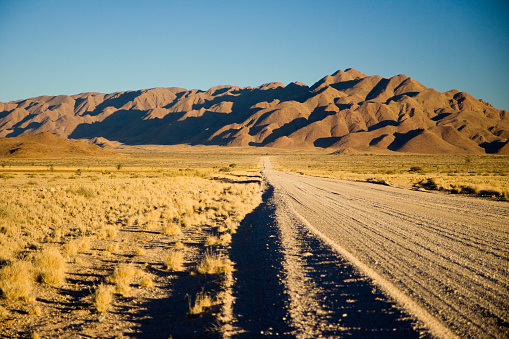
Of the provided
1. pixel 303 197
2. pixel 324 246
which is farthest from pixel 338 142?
pixel 324 246

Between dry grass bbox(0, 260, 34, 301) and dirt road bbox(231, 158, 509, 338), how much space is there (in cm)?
444

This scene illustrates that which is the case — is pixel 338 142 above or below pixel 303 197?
above

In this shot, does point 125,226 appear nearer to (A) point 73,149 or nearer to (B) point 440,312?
(B) point 440,312

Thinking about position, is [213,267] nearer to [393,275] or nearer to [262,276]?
[262,276]

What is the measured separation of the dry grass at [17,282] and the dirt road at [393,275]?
4439mm

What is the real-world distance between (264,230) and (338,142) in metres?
171

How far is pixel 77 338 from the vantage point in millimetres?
5094

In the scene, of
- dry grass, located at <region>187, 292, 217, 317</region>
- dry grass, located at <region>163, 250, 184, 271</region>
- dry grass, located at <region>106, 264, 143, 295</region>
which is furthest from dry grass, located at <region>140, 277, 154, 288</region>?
dry grass, located at <region>187, 292, 217, 317</region>

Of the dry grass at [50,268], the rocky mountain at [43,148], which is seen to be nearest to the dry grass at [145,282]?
the dry grass at [50,268]

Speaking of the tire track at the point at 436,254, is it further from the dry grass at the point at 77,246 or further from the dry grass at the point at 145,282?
the dry grass at the point at 77,246

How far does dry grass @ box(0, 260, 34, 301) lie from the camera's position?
20.7 feet

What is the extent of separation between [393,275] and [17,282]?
796cm

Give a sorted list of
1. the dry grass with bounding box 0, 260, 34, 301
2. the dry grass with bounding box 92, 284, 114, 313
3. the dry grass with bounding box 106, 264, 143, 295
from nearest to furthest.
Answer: the dry grass with bounding box 92, 284, 114, 313 → the dry grass with bounding box 0, 260, 34, 301 → the dry grass with bounding box 106, 264, 143, 295

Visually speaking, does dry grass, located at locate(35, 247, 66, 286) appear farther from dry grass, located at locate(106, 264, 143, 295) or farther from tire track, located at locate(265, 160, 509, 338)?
tire track, located at locate(265, 160, 509, 338)
